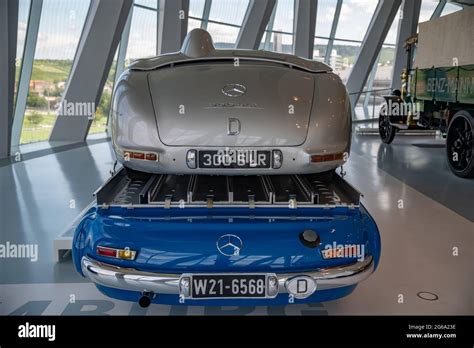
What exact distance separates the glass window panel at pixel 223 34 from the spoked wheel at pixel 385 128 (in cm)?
542

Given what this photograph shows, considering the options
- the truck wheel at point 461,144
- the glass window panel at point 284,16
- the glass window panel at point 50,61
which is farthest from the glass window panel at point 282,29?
the truck wheel at point 461,144

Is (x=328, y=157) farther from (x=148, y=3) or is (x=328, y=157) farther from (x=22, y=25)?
(x=148, y=3)

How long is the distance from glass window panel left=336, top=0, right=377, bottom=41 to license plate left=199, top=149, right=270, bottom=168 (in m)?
14.9

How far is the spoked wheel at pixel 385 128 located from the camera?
999 cm

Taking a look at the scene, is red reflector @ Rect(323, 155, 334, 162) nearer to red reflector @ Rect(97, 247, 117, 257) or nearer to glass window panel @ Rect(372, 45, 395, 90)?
red reflector @ Rect(97, 247, 117, 257)

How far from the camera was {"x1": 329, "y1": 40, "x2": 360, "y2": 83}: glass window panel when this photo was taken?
16.6 meters

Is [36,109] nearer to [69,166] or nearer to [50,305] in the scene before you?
[69,166]

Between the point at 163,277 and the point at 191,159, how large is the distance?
0.67m

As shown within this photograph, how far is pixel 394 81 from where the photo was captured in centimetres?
1781

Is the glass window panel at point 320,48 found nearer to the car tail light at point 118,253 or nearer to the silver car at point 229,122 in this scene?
the silver car at point 229,122

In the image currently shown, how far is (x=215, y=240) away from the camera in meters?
2.17

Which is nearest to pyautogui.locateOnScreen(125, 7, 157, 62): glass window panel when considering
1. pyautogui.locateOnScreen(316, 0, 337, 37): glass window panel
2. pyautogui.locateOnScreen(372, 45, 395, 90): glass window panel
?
pyautogui.locateOnScreen(316, 0, 337, 37): glass window panel
